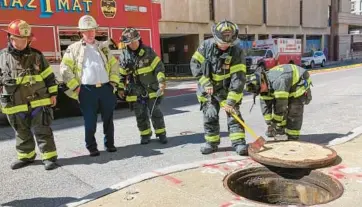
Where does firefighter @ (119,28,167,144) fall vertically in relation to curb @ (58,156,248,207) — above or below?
above

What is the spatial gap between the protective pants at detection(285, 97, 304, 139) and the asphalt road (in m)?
0.59

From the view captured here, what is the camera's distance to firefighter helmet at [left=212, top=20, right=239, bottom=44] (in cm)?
455

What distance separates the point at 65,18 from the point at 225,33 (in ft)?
16.1

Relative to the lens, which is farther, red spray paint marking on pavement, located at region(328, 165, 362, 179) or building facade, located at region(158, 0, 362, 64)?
building facade, located at region(158, 0, 362, 64)

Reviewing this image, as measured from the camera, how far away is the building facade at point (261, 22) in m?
24.7

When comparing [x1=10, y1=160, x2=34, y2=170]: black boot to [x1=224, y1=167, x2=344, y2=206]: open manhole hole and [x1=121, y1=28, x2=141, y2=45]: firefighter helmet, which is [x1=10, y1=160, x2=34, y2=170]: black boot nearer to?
[x1=121, y1=28, x2=141, y2=45]: firefighter helmet

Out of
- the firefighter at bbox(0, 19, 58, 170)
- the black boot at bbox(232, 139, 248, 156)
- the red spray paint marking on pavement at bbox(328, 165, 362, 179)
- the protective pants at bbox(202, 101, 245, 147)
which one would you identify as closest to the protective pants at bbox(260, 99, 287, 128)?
the protective pants at bbox(202, 101, 245, 147)

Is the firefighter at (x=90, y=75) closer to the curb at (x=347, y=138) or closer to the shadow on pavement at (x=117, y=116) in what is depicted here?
the shadow on pavement at (x=117, y=116)

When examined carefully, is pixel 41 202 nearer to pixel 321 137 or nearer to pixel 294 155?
pixel 294 155

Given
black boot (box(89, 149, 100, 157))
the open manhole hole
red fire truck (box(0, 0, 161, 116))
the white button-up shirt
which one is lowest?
the open manhole hole

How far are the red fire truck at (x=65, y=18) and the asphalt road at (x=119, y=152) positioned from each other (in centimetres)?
168

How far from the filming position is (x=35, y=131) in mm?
4633

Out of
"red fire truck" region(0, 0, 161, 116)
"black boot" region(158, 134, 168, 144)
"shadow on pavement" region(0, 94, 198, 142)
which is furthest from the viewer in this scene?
"red fire truck" region(0, 0, 161, 116)

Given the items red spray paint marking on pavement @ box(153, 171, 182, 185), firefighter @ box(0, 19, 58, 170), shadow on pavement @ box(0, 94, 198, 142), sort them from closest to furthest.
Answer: red spray paint marking on pavement @ box(153, 171, 182, 185), firefighter @ box(0, 19, 58, 170), shadow on pavement @ box(0, 94, 198, 142)
